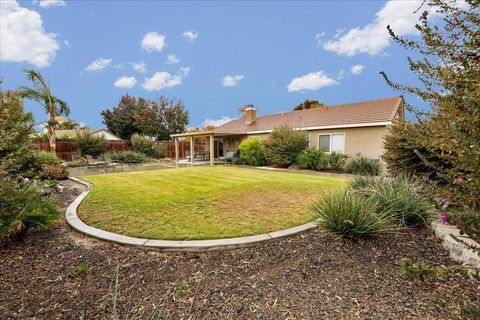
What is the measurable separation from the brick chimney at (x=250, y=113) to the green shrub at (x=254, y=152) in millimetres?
7138

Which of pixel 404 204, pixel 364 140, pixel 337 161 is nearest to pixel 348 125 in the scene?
pixel 364 140

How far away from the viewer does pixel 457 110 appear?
5.82 ft

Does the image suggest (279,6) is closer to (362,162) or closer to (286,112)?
(362,162)

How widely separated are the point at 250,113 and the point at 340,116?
9.28 meters

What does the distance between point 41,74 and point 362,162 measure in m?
21.9

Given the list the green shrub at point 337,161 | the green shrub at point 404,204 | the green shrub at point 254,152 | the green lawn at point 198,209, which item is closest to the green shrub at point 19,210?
the green lawn at point 198,209

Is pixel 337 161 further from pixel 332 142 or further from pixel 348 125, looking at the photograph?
pixel 348 125

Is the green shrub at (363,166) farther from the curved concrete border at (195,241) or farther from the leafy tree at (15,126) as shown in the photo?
the leafy tree at (15,126)

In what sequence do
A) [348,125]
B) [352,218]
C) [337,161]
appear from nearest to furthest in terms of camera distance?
1. [352,218]
2. [337,161]
3. [348,125]

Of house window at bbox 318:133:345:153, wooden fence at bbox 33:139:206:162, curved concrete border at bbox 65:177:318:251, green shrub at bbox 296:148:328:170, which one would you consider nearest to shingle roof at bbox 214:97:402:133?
house window at bbox 318:133:345:153

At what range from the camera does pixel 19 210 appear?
3574mm

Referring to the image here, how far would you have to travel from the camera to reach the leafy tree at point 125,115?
35.8m

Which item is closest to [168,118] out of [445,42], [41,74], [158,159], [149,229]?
[158,159]

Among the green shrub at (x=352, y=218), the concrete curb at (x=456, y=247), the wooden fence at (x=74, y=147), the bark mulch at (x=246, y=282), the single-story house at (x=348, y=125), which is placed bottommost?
the bark mulch at (x=246, y=282)
